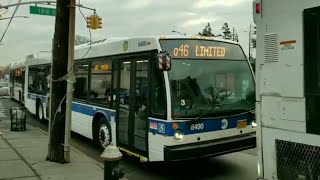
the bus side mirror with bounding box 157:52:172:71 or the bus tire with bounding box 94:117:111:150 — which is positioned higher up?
the bus side mirror with bounding box 157:52:172:71

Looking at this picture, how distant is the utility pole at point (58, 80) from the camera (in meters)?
9.16

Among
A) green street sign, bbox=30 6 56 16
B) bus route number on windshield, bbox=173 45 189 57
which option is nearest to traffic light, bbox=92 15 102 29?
green street sign, bbox=30 6 56 16

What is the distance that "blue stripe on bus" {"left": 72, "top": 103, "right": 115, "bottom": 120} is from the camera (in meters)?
10.3

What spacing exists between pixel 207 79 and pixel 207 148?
132cm

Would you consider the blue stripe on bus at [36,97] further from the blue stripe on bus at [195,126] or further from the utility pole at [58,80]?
the blue stripe on bus at [195,126]

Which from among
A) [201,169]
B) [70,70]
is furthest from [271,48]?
[70,70]

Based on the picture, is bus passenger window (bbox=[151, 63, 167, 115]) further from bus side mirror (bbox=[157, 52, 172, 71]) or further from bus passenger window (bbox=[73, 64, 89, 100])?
bus passenger window (bbox=[73, 64, 89, 100])

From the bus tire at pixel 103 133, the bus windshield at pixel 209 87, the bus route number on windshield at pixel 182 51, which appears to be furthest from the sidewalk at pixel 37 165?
the bus route number on windshield at pixel 182 51

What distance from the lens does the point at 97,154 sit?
1130 cm

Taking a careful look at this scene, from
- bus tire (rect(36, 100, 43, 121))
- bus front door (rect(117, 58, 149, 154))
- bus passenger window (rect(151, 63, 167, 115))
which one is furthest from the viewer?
bus tire (rect(36, 100, 43, 121))

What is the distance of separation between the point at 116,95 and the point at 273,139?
17.8ft

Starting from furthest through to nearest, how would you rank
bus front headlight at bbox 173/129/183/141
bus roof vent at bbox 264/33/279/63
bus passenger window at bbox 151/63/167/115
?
bus passenger window at bbox 151/63/167/115 → bus front headlight at bbox 173/129/183/141 → bus roof vent at bbox 264/33/279/63

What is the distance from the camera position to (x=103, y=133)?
34.7ft

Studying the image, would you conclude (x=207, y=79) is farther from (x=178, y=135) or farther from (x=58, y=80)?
(x=58, y=80)
